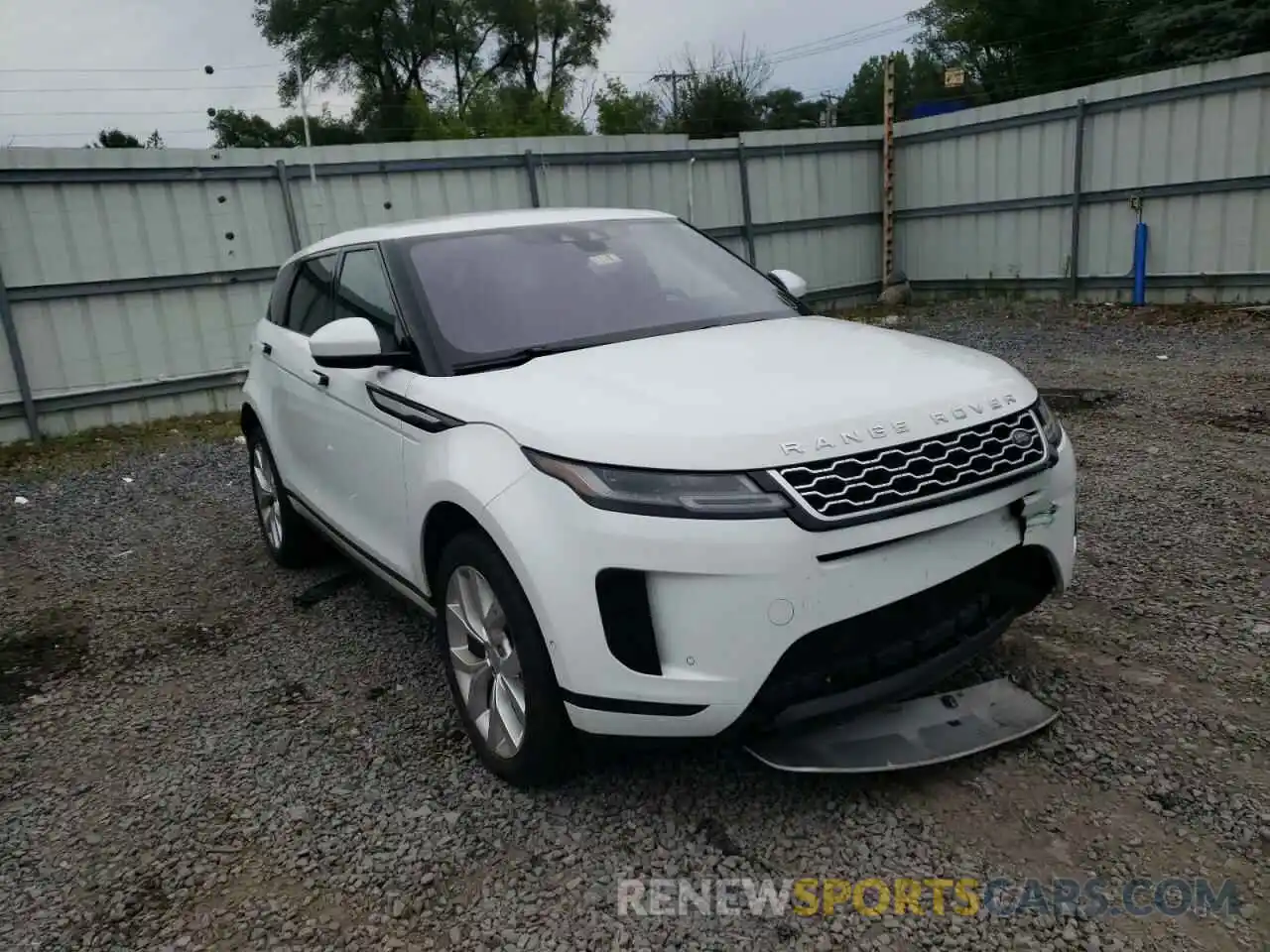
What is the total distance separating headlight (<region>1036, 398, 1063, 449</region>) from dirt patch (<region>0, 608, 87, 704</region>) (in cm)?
401

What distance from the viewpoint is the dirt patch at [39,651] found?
4.06m

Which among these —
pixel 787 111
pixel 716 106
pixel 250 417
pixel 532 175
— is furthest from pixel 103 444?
pixel 787 111

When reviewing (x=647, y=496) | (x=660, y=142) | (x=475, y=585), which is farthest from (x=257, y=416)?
(x=660, y=142)

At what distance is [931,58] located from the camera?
48.3 metres

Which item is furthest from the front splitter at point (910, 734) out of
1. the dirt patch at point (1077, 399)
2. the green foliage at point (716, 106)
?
the green foliage at point (716, 106)

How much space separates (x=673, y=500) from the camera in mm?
2309

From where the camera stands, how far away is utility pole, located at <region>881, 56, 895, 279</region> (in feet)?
46.3

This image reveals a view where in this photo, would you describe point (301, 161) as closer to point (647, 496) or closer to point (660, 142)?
point (660, 142)

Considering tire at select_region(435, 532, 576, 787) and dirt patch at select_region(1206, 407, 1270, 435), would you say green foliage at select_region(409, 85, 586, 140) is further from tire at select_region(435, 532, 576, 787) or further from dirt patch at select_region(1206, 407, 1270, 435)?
tire at select_region(435, 532, 576, 787)

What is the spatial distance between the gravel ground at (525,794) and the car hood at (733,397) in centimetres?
104

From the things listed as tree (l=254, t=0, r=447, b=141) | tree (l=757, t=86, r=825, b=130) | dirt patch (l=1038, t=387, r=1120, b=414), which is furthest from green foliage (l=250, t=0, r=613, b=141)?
dirt patch (l=1038, t=387, r=1120, b=414)

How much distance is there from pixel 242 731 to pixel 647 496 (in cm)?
204

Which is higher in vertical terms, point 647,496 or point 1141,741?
point 647,496

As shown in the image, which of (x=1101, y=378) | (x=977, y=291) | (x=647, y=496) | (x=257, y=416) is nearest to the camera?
(x=647, y=496)
